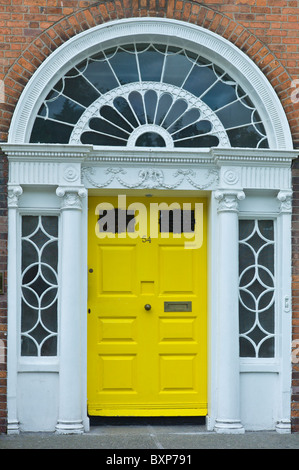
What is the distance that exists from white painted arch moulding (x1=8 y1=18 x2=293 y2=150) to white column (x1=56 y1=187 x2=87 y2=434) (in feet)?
2.72

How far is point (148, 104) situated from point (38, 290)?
2.18 metres

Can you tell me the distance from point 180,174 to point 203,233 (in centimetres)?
70

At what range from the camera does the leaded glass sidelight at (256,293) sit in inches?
304

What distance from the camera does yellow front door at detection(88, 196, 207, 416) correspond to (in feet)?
25.5

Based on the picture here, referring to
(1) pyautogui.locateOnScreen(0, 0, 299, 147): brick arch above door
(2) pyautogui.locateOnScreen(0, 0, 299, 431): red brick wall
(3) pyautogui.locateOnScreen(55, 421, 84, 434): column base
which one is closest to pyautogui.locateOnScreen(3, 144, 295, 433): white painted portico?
(3) pyautogui.locateOnScreen(55, 421, 84, 434): column base

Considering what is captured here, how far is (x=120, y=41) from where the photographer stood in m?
7.73

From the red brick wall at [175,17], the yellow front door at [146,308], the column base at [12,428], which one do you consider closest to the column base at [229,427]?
the yellow front door at [146,308]

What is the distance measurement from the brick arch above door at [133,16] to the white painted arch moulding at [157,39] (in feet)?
0.25

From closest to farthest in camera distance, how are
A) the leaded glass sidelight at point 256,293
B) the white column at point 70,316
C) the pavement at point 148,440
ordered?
the pavement at point 148,440 → the white column at point 70,316 → the leaded glass sidelight at point 256,293

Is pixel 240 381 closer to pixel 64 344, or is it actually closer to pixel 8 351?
pixel 64 344

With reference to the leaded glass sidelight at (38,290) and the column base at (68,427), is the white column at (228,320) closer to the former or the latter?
the column base at (68,427)

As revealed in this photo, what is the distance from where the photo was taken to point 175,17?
768 centimetres

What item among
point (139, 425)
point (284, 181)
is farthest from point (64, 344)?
point (284, 181)

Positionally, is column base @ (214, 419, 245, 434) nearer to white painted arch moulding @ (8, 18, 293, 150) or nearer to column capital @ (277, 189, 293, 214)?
column capital @ (277, 189, 293, 214)
